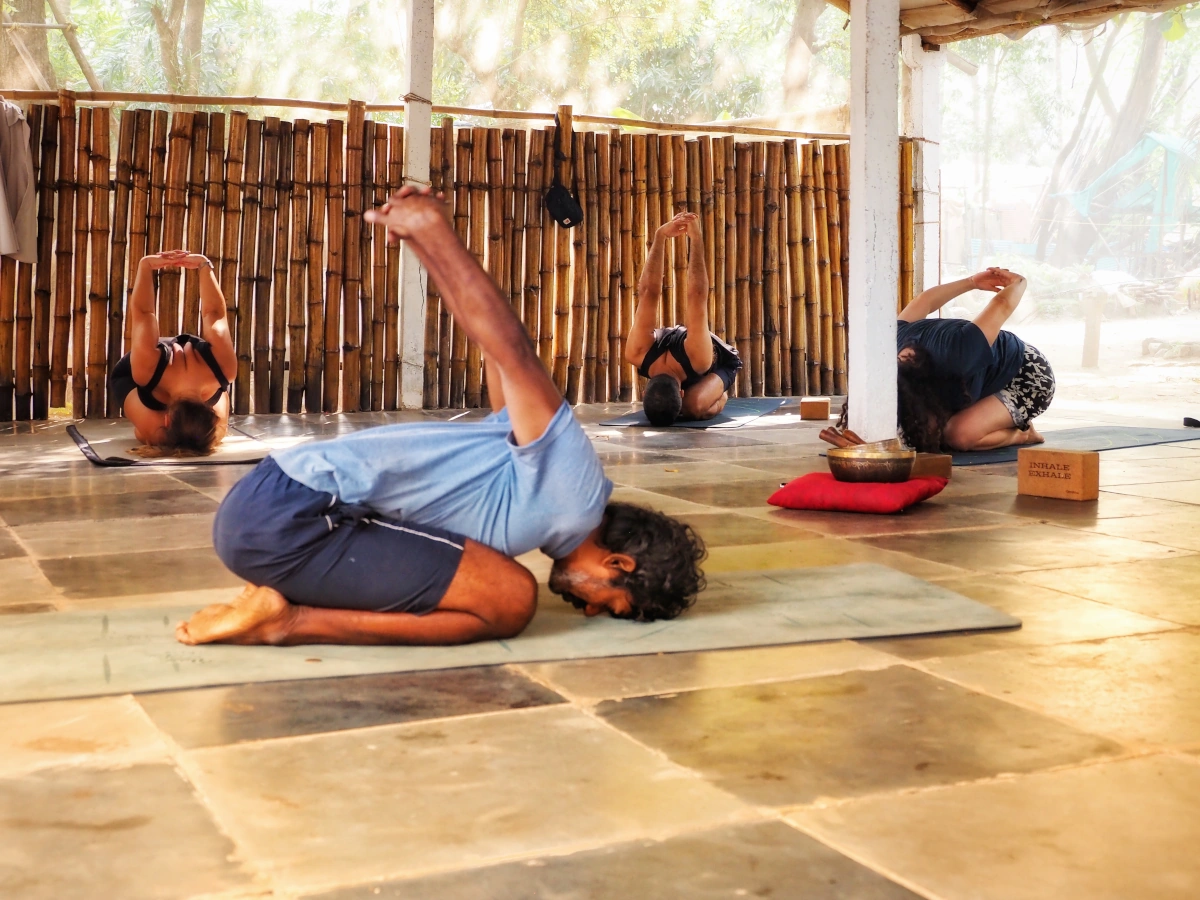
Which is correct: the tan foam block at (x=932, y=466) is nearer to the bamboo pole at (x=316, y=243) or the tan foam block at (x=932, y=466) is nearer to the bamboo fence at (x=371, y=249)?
the bamboo fence at (x=371, y=249)

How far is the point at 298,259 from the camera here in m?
7.86

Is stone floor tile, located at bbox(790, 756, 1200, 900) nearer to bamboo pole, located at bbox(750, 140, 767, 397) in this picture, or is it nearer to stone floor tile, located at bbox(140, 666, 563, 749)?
stone floor tile, located at bbox(140, 666, 563, 749)

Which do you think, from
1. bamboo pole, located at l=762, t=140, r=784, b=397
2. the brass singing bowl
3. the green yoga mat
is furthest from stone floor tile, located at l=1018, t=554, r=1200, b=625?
bamboo pole, located at l=762, t=140, r=784, b=397

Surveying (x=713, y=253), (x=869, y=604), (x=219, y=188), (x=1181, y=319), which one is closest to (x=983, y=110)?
(x=1181, y=319)

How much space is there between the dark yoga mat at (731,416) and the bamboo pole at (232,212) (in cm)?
236

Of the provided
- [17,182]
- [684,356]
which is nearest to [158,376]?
[17,182]

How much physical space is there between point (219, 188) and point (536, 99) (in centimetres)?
1329

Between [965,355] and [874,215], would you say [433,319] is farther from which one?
[874,215]

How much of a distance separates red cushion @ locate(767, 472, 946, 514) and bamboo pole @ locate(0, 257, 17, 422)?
4.91m

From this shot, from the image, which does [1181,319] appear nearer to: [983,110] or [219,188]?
[983,110]

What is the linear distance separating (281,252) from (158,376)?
1.81m

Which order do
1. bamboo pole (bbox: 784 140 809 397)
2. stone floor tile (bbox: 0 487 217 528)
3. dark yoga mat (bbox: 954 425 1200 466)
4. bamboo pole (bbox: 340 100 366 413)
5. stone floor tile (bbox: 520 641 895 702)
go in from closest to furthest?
stone floor tile (bbox: 520 641 895 702)
stone floor tile (bbox: 0 487 217 528)
dark yoga mat (bbox: 954 425 1200 466)
bamboo pole (bbox: 340 100 366 413)
bamboo pole (bbox: 784 140 809 397)

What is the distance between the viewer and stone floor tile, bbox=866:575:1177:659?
2686 millimetres

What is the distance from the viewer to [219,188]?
7664mm
